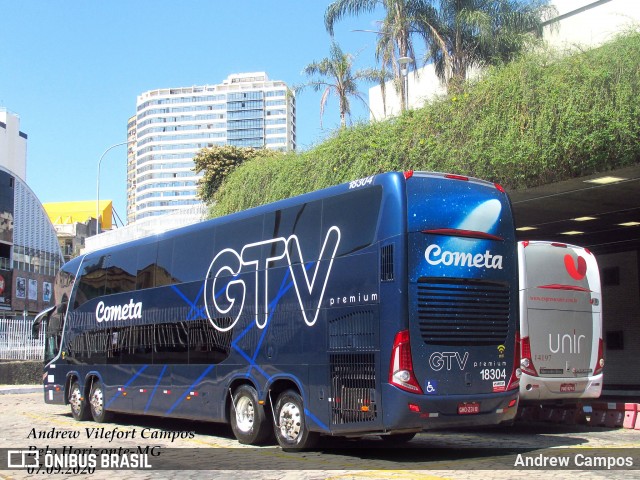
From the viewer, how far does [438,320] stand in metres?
11.3

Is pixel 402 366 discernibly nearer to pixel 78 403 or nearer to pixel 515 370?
pixel 515 370

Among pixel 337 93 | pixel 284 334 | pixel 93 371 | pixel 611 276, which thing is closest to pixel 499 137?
pixel 284 334

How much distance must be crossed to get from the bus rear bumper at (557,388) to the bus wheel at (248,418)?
178 inches

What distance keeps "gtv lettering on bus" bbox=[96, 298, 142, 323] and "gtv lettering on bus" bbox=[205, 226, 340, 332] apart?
9.66 ft

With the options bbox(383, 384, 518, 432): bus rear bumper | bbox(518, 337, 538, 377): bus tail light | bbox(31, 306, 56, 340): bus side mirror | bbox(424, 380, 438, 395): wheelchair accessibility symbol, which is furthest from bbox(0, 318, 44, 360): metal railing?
bbox(424, 380, 438, 395): wheelchair accessibility symbol

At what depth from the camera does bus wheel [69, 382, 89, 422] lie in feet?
63.9

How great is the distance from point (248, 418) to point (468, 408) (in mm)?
4083

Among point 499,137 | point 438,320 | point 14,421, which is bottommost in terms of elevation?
point 14,421

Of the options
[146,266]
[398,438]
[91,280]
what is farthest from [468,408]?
[91,280]

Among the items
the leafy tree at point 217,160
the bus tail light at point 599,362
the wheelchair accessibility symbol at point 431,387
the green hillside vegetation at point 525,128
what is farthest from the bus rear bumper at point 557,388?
the leafy tree at point 217,160

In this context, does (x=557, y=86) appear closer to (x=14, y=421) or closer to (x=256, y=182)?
(x=256, y=182)

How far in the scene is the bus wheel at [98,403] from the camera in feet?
61.6

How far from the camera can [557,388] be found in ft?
48.2

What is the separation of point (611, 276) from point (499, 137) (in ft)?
40.6
